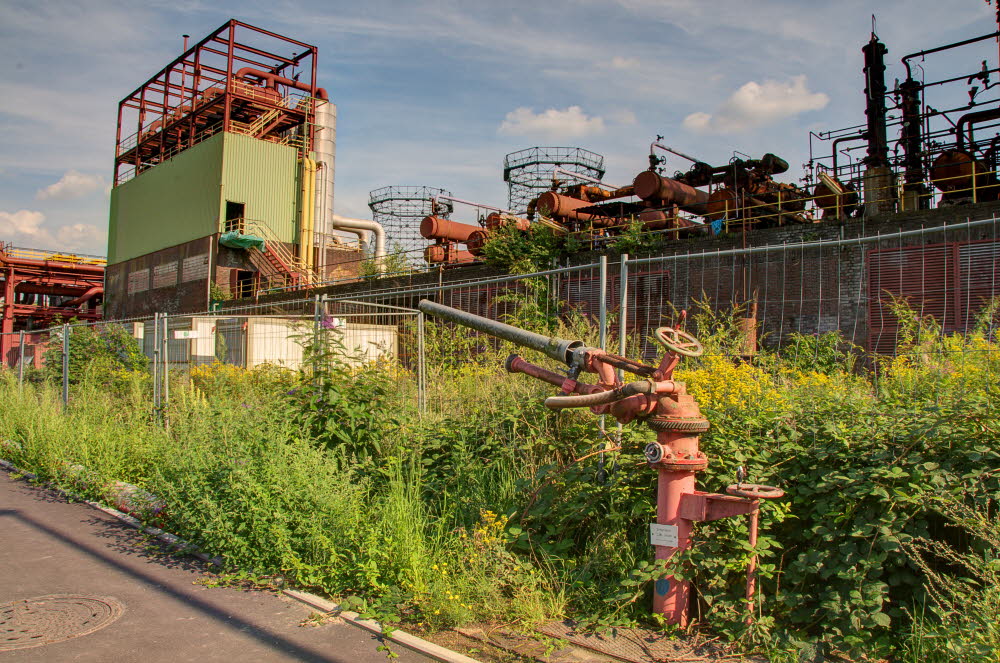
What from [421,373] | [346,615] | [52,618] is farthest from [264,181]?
[346,615]

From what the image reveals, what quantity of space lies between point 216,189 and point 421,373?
95.9 ft

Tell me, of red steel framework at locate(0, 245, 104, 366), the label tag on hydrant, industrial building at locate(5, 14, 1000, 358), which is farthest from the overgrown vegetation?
red steel framework at locate(0, 245, 104, 366)

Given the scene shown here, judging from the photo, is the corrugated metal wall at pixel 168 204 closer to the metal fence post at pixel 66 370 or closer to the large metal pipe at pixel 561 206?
the large metal pipe at pixel 561 206

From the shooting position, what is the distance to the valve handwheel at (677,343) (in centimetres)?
353

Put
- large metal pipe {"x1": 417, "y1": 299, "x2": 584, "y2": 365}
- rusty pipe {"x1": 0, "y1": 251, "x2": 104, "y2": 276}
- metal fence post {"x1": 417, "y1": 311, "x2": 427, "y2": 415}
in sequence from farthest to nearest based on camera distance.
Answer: rusty pipe {"x1": 0, "y1": 251, "x2": 104, "y2": 276} < metal fence post {"x1": 417, "y1": 311, "x2": 427, "y2": 415} < large metal pipe {"x1": 417, "y1": 299, "x2": 584, "y2": 365}

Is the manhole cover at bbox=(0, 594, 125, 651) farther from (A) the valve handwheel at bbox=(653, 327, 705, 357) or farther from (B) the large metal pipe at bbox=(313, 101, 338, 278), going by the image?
(B) the large metal pipe at bbox=(313, 101, 338, 278)

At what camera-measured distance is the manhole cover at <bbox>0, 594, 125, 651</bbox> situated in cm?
382

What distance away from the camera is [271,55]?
3572 centimetres

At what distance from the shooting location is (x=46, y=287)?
4309 cm

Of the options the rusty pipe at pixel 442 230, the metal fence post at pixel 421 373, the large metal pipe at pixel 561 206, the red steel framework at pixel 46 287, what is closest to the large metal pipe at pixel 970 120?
the large metal pipe at pixel 561 206

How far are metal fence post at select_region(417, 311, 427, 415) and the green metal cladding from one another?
91.9 feet

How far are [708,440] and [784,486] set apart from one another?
0.50 meters

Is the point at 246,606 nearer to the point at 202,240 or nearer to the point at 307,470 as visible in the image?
the point at 307,470

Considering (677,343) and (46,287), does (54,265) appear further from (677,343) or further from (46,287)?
(677,343)
